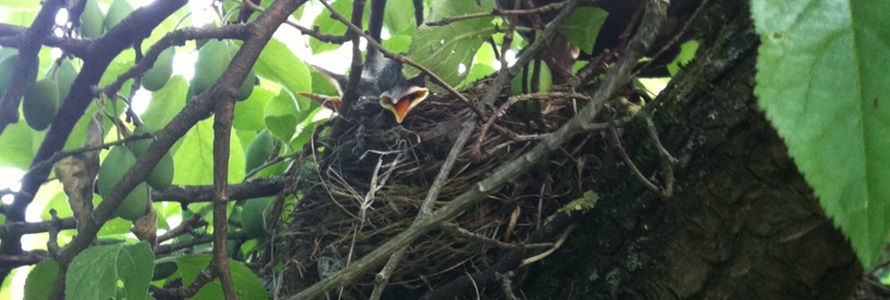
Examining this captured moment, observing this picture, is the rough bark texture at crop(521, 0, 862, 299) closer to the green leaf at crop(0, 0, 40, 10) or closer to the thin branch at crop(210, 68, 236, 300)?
the thin branch at crop(210, 68, 236, 300)

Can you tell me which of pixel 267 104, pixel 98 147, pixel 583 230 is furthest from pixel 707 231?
pixel 267 104

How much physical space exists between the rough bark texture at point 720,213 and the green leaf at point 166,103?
68cm

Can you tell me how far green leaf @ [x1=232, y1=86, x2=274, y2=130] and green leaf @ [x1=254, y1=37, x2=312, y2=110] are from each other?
9.6 inches

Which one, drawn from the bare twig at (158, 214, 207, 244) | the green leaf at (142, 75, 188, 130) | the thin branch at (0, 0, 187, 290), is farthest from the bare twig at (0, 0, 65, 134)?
the bare twig at (158, 214, 207, 244)

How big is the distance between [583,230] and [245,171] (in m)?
0.73

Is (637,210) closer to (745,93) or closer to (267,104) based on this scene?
(745,93)

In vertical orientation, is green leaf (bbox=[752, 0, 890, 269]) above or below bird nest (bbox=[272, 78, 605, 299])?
above

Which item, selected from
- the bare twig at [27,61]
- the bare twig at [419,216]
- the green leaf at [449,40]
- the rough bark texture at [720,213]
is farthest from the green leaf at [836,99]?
the bare twig at [27,61]

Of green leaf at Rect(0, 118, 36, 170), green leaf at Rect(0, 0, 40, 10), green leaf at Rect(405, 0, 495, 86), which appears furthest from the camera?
green leaf at Rect(0, 0, 40, 10)

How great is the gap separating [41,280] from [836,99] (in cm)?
88

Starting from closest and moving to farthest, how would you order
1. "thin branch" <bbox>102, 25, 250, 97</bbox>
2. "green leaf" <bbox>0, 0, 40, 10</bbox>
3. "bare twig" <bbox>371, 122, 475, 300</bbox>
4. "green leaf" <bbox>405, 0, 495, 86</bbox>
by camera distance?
1. "bare twig" <bbox>371, 122, 475, 300</bbox>
2. "thin branch" <bbox>102, 25, 250, 97</bbox>
3. "green leaf" <bbox>405, 0, 495, 86</bbox>
4. "green leaf" <bbox>0, 0, 40, 10</bbox>

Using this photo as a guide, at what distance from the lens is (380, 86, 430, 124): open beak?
1067mm

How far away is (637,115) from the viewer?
2.32ft

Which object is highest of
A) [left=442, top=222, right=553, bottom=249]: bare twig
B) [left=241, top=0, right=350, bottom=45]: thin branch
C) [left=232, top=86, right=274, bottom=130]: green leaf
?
[left=241, top=0, right=350, bottom=45]: thin branch
